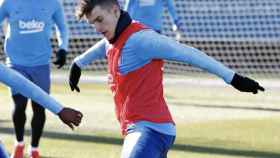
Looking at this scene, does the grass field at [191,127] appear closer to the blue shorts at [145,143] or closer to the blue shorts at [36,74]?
the blue shorts at [36,74]

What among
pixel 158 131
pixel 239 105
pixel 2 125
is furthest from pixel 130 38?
pixel 239 105

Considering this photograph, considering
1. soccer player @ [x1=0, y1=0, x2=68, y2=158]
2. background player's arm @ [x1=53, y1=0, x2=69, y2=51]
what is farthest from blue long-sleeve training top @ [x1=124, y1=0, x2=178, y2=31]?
soccer player @ [x1=0, y1=0, x2=68, y2=158]

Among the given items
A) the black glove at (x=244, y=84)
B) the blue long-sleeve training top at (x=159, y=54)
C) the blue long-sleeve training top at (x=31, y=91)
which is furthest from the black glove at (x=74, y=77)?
the black glove at (x=244, y=84)

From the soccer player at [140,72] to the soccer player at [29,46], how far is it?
302cm

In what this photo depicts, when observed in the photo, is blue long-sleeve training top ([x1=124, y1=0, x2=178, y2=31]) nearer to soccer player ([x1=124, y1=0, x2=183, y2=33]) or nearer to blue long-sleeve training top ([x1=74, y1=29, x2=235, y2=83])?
soccer player ([x1=124, y1=0, x2=183, y2=33])

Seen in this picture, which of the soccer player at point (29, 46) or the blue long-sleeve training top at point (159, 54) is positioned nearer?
the blue long-sleeve training top at point (159, 54)

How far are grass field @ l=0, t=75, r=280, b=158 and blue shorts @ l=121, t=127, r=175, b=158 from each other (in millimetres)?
3589

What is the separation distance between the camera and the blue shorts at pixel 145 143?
5.44 metres

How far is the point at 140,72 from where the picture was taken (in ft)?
18.4

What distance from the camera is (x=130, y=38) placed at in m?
A: 5.55

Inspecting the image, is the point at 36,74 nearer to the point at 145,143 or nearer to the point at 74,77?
the point at 74,77

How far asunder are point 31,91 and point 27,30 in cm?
349

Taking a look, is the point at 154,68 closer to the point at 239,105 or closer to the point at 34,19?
the point at 34,19

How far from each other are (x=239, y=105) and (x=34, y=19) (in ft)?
18.1
